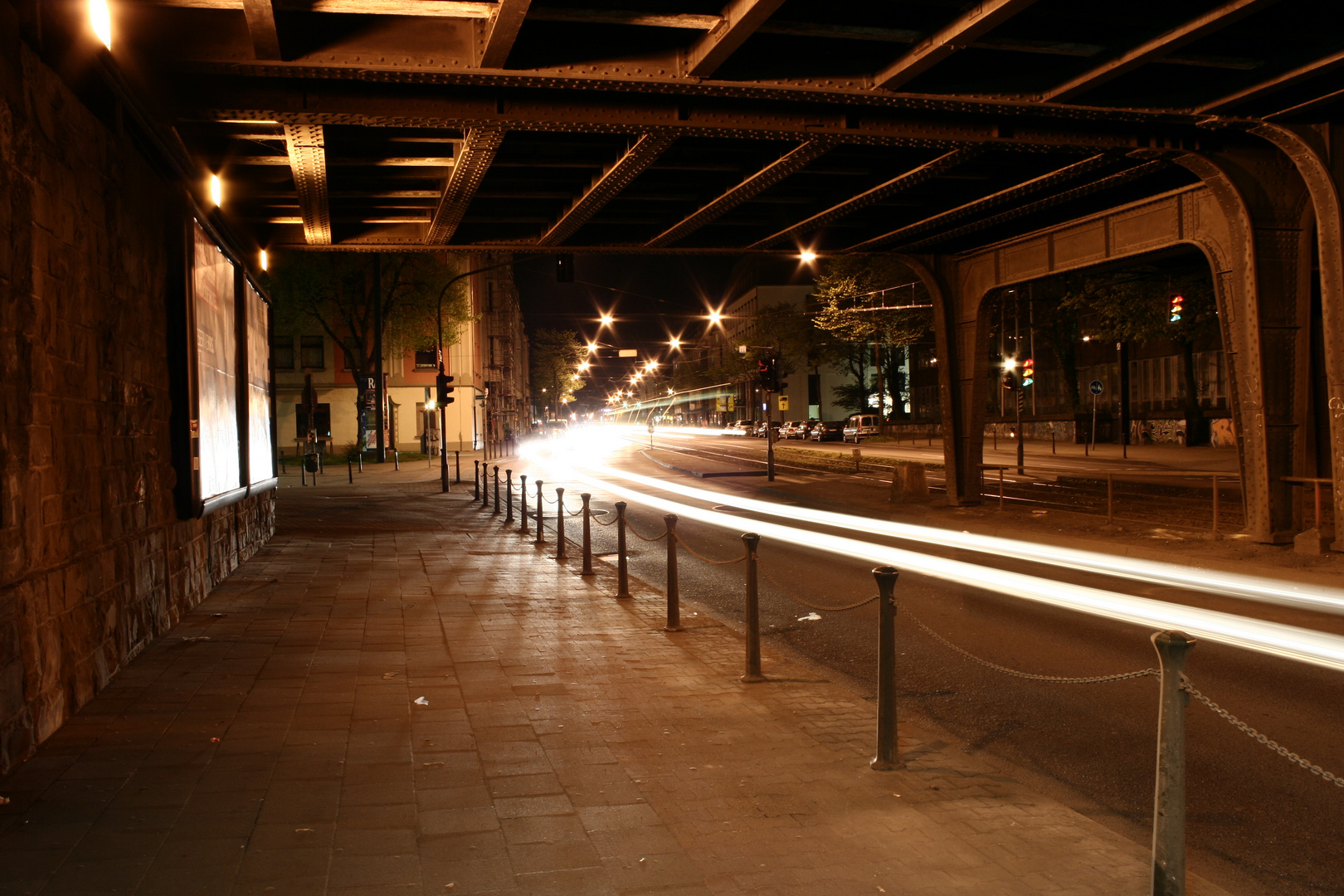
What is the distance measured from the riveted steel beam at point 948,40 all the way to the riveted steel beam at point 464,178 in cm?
379

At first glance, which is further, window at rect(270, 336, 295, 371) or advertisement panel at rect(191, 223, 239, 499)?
window at rect(270, 336, 295, 371)

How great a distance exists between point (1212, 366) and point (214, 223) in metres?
47.0

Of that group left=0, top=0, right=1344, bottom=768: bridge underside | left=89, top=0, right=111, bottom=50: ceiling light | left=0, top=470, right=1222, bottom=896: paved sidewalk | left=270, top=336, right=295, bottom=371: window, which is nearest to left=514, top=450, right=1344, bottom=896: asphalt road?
left=0, top=470, right=1222, bottom=896: paved sidewalk

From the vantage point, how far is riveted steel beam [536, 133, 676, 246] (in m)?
10.3

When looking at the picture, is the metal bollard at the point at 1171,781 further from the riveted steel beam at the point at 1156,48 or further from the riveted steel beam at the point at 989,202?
the riveted steel beam at the point at 989,202

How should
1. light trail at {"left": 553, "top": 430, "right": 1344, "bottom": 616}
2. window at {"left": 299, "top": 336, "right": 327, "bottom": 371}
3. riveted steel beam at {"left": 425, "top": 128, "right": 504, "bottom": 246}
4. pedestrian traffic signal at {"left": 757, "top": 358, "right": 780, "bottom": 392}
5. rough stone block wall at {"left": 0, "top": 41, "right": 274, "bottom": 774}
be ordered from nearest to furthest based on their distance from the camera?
rough stone block wall at {"left": 0, "top": 41, "right": 274, "bottom": 774}
light trail at {"left": 553, "top": 430, "right": 1344, "bottom": 616}
riveted steel beam at {"left": 425, "top": 128, "right": 504, "bottom": 246}
pedestrian traffic signal at {"left": 757, "top": 358, "right": 780, "bottom": 392}
window at {"left": 299, "top": 336, "right": 327, "bottom": 371}

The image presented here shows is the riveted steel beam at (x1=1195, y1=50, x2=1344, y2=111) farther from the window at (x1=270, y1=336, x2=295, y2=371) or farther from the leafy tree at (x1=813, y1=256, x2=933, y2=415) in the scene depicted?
the window at (x1=270, y1=336, x2=295, y2=371)

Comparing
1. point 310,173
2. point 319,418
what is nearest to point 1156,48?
point 310,173

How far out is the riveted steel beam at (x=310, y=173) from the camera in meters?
9.71

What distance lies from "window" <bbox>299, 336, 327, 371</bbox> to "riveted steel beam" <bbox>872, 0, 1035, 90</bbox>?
51.1 meters

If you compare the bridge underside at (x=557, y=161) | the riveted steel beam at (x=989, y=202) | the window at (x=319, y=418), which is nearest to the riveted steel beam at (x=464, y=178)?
the bridge underside at (x=557, y=161)

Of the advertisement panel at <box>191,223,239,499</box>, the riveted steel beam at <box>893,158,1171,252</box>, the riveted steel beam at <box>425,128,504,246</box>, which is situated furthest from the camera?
the riveted steel beam at <box>893,158,1171,252</box>

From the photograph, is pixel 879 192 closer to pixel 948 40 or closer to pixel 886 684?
pixel 948 40

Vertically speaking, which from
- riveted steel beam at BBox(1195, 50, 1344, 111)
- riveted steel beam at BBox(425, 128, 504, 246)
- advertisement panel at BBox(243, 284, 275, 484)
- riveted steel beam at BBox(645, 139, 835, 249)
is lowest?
advertisement panel at BBox(243, 284, 275, 484)
